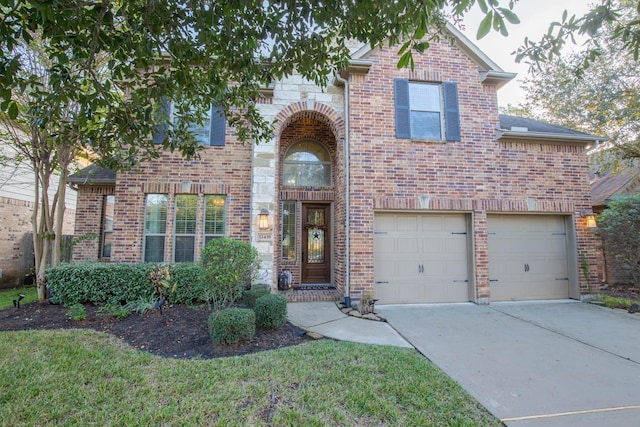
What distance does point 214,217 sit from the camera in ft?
24.3

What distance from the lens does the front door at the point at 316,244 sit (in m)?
8.52

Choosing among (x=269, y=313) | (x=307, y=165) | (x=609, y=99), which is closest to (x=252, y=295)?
(x=269, y=313)

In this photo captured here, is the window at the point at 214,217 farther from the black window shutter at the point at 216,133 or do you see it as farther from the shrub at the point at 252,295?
the shrub at the point at 252,295

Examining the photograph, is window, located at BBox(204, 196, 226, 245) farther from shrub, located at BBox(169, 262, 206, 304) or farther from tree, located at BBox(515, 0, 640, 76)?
tree, located at BBox(515, 0, 640, 76)

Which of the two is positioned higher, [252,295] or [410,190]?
[410,190]

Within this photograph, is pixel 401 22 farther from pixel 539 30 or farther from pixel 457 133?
pixel 457 133

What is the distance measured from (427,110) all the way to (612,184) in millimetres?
9190

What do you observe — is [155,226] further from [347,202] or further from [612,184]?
[612,184]

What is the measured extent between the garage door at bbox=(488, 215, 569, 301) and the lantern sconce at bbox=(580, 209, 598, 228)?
0.46 m

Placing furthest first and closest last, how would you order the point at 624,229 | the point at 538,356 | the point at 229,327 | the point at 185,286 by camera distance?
the point at 624,229 → the point at 185,286 → the point at 229,327 → the point at 538,356

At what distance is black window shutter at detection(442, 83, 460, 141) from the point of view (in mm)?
7117

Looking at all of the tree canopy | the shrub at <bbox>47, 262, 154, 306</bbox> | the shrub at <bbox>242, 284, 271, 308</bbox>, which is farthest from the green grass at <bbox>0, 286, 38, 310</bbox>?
the tree canopy

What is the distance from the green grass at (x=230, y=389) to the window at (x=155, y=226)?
3.28m

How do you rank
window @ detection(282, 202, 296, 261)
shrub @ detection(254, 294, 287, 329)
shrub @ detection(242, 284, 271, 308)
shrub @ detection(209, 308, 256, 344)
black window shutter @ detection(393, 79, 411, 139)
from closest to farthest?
1. shrub @ detection(209, 308, 256, 344)
2. shrub @ detection(254, 294, 287, 329)
3. shrub @ detection(242, 284, 271, 308)
4. black window shutter @ detection(393, 79, 411, 139)
5. window @ detection(282, 202, 296, 261)
